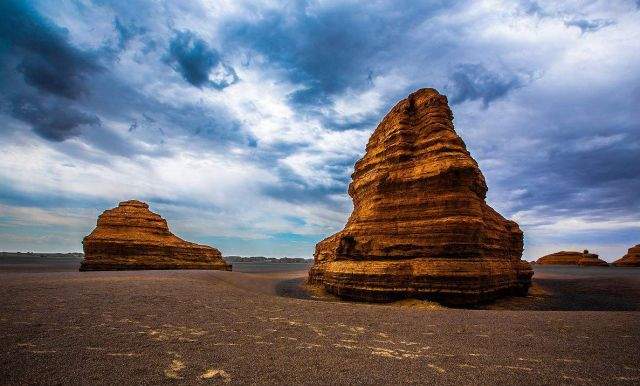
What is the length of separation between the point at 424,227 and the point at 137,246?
105ft

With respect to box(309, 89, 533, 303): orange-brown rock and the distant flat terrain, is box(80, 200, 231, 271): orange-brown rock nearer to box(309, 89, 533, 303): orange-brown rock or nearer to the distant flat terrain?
box(309, 89, 533, 303): orange-brown rock

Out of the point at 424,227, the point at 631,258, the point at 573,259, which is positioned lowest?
the point at 573,259

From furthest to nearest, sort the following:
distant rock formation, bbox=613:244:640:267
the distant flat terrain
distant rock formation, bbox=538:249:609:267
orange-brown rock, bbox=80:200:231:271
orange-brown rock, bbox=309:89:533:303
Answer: distant rock formation, bbox=538:249:609:267
distant rock formation, bbox=613:244:640:267
orange-brown rock, bbox=80:200:231:271
orange-brown rock, bbox=309:89:533:303
the distant flat terrain

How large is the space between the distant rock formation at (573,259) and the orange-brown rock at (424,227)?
248 feet

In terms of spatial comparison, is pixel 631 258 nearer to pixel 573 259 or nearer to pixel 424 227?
pixel 573 259

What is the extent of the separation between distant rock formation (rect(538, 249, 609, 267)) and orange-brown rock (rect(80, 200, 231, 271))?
287 feet

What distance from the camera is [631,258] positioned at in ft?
221

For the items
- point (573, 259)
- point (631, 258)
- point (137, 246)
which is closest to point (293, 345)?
point (137, 246)

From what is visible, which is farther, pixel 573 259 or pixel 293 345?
pixel 573 259

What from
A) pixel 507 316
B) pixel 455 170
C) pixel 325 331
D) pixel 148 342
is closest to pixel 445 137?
pixel 455 170

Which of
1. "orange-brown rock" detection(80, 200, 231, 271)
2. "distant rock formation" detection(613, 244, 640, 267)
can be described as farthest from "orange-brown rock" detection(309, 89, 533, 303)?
"distant rock formation" detection(613, 244, 640, 267)

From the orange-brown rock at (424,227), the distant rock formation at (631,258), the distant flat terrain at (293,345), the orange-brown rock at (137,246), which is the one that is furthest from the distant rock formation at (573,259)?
the orange-brown rock at (137,246)

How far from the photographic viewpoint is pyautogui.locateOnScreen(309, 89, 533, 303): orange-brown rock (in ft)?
48.0

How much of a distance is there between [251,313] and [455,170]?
12.0m
